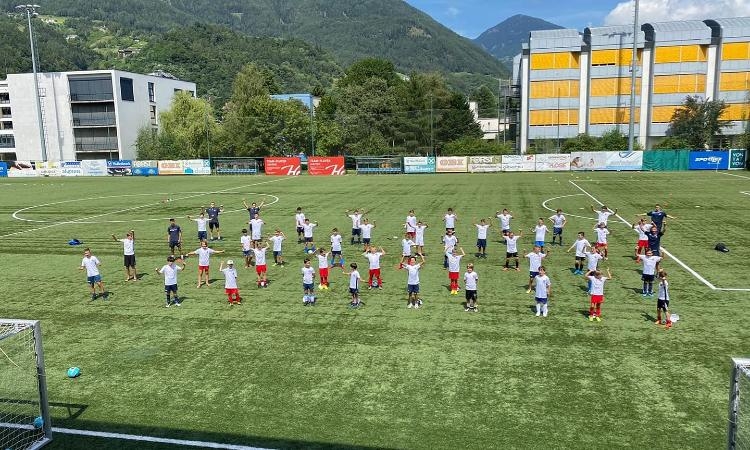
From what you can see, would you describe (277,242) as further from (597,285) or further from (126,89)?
(126,89)

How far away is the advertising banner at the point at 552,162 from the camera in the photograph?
63.0 metres

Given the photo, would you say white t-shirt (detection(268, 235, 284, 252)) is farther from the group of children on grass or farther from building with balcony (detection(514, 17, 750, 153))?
A: building with balcony (detection(514, 17, 750, 153))

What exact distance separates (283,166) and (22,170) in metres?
37.3

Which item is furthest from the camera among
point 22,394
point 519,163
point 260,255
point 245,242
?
point 519,163

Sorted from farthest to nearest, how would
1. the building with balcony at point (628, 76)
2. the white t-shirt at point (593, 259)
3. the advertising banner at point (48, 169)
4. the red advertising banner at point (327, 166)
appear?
1. the advertising banner at point (48, 169)
2. the building with balcony at point (628, 76)
3. the red advertising banner at point (327, 166)
4. the white t-shirt at point (593, 259)

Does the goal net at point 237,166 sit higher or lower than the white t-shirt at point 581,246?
higher

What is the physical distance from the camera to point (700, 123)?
69.4m

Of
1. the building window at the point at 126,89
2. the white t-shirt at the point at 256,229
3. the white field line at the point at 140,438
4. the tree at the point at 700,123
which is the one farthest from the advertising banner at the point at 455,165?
the white field line at the point at 140,438

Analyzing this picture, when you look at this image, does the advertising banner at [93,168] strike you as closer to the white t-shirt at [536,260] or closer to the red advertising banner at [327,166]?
the red advertising banner at [327,166]

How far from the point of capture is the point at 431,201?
38969mm

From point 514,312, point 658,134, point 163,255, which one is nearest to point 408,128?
point 658,134

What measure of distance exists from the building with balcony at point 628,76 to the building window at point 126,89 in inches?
2508

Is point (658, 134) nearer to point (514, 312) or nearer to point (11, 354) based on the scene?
point (514, 312)

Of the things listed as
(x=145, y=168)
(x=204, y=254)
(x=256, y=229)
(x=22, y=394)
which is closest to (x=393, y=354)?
(x=22, y=394)
